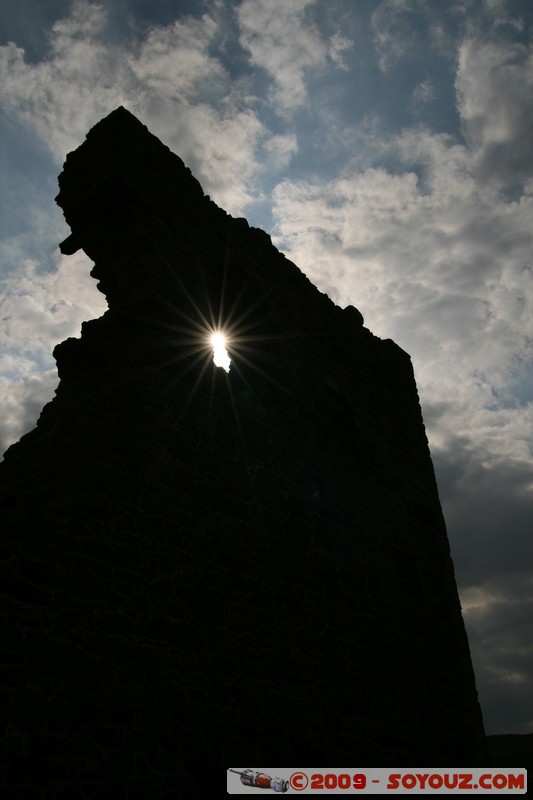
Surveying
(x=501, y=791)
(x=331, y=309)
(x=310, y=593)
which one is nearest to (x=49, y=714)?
(x=310, y=593)

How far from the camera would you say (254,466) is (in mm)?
6629

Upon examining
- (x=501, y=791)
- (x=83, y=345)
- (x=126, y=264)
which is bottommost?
(x=501, y=791)

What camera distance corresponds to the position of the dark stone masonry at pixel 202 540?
4258mm

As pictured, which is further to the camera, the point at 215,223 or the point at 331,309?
the point at 331,309

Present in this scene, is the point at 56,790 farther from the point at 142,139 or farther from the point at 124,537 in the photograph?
the point at 142,139

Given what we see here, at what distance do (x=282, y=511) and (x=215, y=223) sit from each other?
152 inches

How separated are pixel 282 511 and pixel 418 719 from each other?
9.61 ft

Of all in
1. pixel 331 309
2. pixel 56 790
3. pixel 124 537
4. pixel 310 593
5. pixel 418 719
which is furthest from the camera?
pixel 331 309

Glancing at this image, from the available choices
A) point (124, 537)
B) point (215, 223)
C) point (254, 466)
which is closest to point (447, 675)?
point (254, 466)

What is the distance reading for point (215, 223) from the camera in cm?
793

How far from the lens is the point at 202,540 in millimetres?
5551

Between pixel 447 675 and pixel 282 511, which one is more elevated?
pixel 282 511

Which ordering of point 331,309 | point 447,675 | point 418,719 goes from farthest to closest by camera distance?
point 331,309 → point 447,675 → point 418,719

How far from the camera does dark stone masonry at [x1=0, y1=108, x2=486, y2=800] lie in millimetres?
4258
